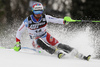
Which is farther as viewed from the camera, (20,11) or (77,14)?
(20,11)

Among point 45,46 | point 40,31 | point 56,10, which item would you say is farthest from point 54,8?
point 45,46

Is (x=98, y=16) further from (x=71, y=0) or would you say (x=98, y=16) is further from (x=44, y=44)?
(x=44, y=44)

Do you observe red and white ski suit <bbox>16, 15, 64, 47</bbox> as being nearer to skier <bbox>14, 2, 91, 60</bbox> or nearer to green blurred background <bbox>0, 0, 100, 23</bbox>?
skier <bbox>14, 2, 91, 60</bbox>

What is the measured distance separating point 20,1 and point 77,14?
6.39 metres

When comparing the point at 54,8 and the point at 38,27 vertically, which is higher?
the point at 38,27

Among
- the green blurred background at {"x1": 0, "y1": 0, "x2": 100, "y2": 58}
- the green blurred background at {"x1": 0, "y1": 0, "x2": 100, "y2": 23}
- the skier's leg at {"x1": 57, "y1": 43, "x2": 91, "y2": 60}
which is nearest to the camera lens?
the skier's leg at {"x1": 57, "y1": 43, "x2": 91, "y2": 60}

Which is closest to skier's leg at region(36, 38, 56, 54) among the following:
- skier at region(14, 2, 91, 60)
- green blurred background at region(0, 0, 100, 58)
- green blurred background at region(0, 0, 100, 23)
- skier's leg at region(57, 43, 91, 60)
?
skier at region(14, 2, 91, 60)

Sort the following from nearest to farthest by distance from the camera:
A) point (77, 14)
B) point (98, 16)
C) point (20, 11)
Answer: point (98, 16) < point (77, 14) < point (20, 11)

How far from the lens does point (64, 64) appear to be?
4438 millimetres

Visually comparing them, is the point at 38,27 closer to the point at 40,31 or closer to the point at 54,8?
the point at 40,31

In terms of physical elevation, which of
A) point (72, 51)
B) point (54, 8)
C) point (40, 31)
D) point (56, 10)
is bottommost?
point (56, 10)

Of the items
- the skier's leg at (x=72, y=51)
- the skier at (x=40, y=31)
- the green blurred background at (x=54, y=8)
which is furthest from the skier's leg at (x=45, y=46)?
the green blurred background at (x=54, y=8)

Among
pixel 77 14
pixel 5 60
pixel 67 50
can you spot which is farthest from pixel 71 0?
pixel 5 60

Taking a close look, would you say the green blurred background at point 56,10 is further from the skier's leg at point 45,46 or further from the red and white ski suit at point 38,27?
the skier's leg at point 45,46
